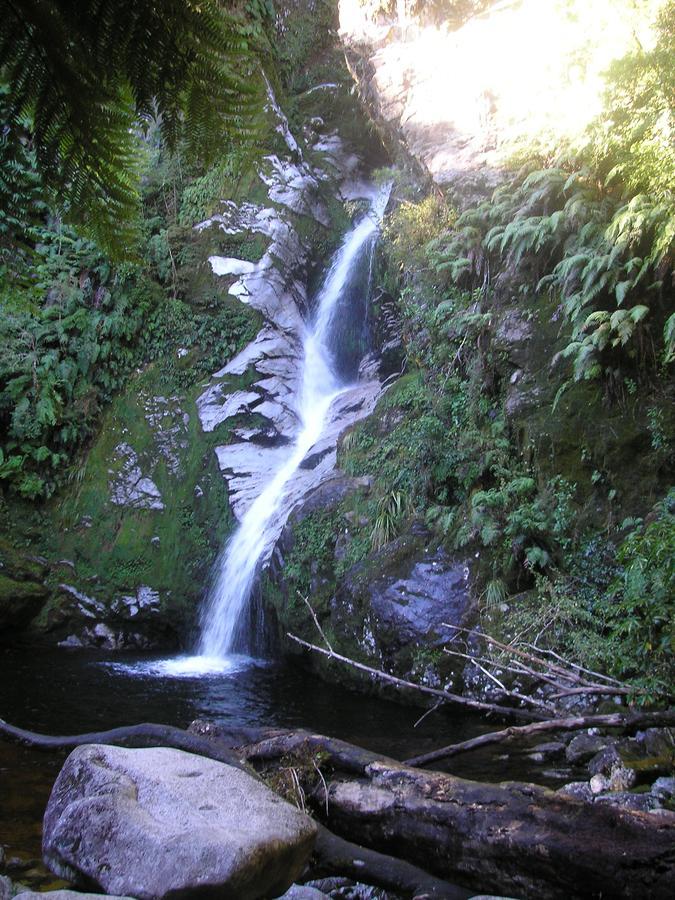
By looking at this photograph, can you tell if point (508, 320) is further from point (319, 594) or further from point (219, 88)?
point (219, 88)

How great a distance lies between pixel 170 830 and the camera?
2.89 m

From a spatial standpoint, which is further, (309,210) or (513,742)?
(309,210)

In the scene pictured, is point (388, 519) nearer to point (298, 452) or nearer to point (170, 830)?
point (298, 452)

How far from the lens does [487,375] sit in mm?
9867

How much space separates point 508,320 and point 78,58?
9207 mm

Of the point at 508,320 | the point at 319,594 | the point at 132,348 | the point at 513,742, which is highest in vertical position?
Result: the point at 132,348

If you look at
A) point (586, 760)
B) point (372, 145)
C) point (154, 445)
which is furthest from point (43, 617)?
point (372, 145)

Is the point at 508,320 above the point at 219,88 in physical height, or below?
above

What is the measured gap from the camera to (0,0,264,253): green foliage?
49.7 inches

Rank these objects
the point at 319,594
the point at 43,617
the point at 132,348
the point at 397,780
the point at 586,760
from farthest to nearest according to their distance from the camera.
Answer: the point at 132,348, the point at 43,617, the point at 319,594, the point at 586,760, the point at 397,780

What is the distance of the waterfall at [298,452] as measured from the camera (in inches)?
432

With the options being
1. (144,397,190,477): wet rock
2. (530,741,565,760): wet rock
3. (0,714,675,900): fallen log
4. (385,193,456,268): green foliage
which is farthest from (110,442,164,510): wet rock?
(0,714,675,900): fallen log

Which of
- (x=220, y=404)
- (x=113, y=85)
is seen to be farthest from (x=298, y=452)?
(x=113, y=85)

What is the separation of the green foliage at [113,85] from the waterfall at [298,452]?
386 inches
